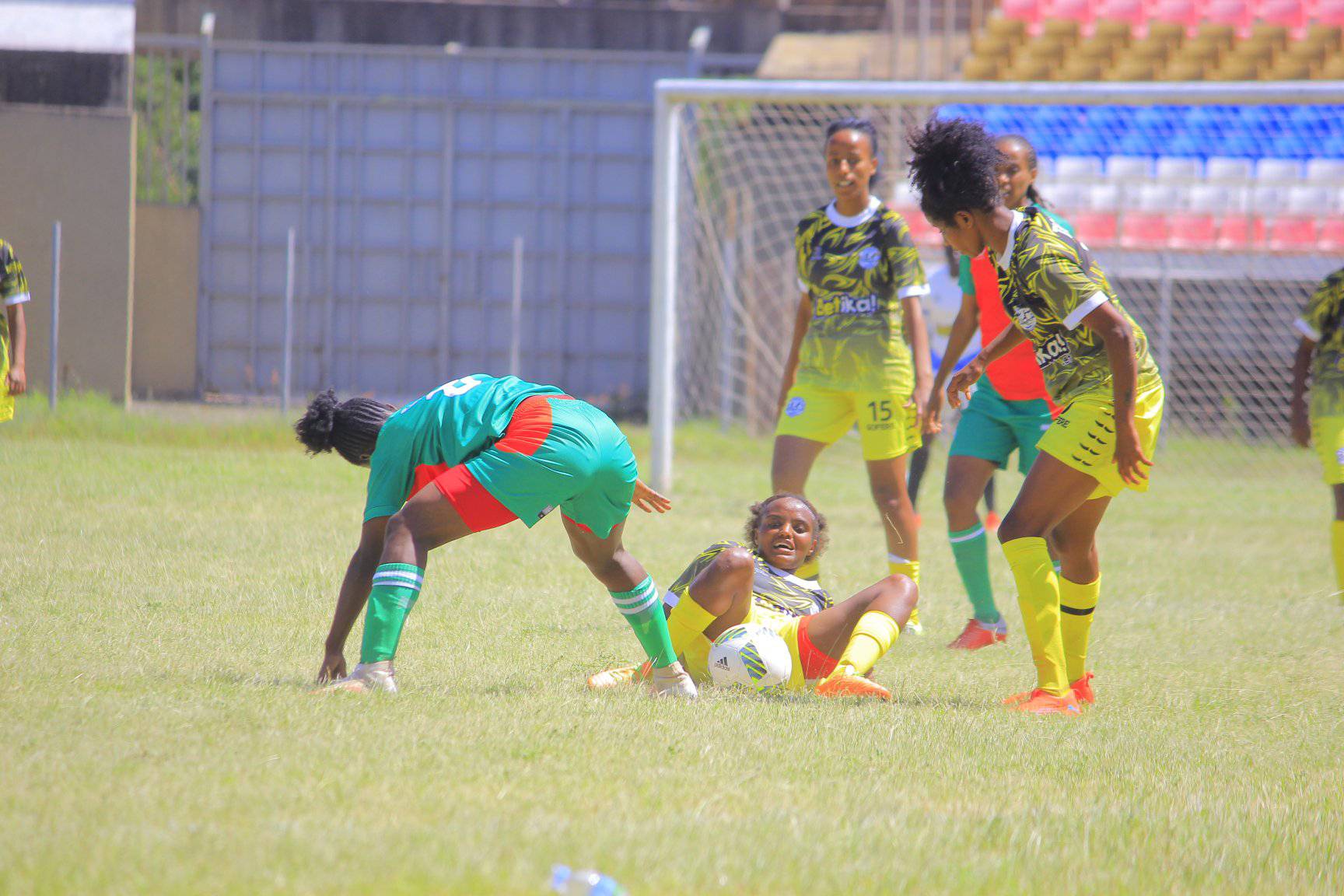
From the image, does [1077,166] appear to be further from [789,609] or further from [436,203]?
[789,609]

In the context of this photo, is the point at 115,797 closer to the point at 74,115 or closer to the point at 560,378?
the point at 74,115

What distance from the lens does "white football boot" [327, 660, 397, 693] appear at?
402 centimetres

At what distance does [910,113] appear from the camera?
53.6 ft

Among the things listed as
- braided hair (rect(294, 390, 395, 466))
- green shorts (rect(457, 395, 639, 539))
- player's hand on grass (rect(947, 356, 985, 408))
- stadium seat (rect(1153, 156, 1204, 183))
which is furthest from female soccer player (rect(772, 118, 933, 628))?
stadium seat (rect(1153, 156, 1204, 183))

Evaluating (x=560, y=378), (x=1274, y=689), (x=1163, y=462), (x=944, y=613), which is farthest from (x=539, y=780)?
(x=560, y=378)

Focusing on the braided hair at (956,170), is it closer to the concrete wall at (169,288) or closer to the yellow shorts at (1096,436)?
the yellow shorts at (1096,436)

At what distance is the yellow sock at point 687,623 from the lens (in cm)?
475

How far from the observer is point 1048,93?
33.7 feet

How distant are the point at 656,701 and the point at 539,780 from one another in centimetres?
101

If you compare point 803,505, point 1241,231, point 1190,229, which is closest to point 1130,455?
point 803,505

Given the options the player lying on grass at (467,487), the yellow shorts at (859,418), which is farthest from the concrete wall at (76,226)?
the player lying on grass at (467,487)

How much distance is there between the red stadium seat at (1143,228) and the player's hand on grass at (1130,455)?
12410mm

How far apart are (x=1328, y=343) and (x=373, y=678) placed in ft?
16.2

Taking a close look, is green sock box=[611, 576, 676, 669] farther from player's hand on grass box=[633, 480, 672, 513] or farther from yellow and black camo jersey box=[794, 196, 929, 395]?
yellow and black camo jersey box=[794, 196, 929, 395]
